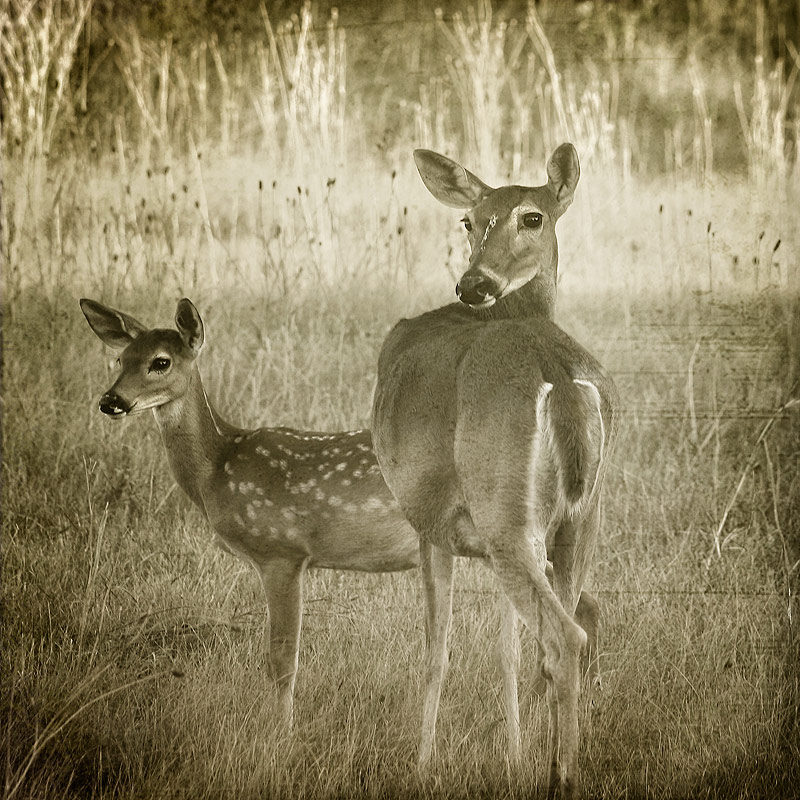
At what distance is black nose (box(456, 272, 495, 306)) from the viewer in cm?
297

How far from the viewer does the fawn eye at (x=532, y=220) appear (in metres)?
3.11

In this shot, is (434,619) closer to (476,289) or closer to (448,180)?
(476,289)

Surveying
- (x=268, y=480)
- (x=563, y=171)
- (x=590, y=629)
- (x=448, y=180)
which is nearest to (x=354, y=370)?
(x=268, y=480)

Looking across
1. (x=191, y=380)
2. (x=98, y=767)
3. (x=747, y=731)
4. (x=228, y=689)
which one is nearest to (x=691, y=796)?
(x=747, y=731)

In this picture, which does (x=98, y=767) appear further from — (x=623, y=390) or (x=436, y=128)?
(x=436, y=128)

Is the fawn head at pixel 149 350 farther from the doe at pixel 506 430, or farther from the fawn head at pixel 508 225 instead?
the fawn head at pixel 508 225

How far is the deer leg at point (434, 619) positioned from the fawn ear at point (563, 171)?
1.07 meters

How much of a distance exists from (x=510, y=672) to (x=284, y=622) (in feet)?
2.43

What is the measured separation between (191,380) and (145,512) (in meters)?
0.46

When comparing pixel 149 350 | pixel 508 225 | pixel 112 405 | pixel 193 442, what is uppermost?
pixel 508 225

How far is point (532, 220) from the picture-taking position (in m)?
3.12

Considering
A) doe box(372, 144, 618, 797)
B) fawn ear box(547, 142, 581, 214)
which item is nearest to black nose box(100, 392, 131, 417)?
doe box(372, 144, 618, 797)

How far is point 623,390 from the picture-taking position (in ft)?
11.6

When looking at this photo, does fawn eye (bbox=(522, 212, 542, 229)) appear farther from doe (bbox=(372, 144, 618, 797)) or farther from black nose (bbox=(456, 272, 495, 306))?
black nose (bbox=(456, 272, 495, 306))
